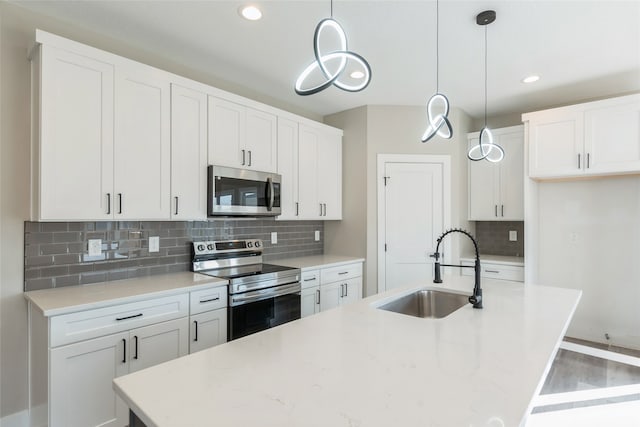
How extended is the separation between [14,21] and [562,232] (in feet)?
16.4

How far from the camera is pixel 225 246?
318 centimetres

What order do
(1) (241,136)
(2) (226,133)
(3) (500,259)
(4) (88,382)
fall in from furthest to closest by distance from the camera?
(3) (500,259) → (1) (241,136) → (2) (226,133) → (4) (88,382)

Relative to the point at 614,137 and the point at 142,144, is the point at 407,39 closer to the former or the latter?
the point at 142,144

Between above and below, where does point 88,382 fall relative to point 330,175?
below

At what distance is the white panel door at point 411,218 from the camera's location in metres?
3.97

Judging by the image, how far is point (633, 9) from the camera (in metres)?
2.15

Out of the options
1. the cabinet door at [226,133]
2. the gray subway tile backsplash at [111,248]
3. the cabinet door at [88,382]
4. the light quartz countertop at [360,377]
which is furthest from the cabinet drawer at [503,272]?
the cabinet door at [88,382]

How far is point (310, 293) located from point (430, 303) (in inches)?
53.7

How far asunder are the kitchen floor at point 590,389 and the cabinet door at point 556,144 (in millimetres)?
1750

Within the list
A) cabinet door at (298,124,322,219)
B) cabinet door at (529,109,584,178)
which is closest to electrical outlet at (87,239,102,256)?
cabinet door at (298,124,322,219)

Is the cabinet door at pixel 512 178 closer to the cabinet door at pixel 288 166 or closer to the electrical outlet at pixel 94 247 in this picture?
the cabinet door at pixel 288 166

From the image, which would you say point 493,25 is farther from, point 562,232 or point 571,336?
point 571,336

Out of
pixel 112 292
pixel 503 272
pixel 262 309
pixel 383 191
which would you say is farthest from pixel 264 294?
pixel 503 272

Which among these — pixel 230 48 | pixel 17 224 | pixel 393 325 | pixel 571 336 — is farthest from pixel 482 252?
pixel 17 224
